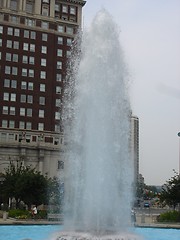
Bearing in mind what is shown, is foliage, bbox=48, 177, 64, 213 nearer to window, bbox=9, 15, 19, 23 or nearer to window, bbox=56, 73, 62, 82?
window, bbox=56, 73, 62, 82

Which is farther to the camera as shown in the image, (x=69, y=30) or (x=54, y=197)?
(x=69, y=30)

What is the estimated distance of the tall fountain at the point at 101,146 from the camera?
734 inches

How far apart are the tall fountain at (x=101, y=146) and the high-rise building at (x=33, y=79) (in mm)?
56228

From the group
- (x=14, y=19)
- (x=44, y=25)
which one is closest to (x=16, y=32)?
(x=14, y=19)

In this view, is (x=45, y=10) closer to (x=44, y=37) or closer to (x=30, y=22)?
(x=30, y=22)

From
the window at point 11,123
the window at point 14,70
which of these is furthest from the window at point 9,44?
the window at point 11,123

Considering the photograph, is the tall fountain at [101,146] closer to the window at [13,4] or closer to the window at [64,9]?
the window at [13,4]

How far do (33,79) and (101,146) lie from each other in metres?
65.6

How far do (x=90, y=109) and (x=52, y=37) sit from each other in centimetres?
6896

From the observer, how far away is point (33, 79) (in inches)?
3317

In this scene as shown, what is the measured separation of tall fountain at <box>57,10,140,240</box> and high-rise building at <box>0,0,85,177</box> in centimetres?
5623

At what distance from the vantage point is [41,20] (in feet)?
288

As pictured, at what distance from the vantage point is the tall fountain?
18641 mm

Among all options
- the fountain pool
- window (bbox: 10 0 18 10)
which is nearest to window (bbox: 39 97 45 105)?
window (bbox: 10 0 18 10)
